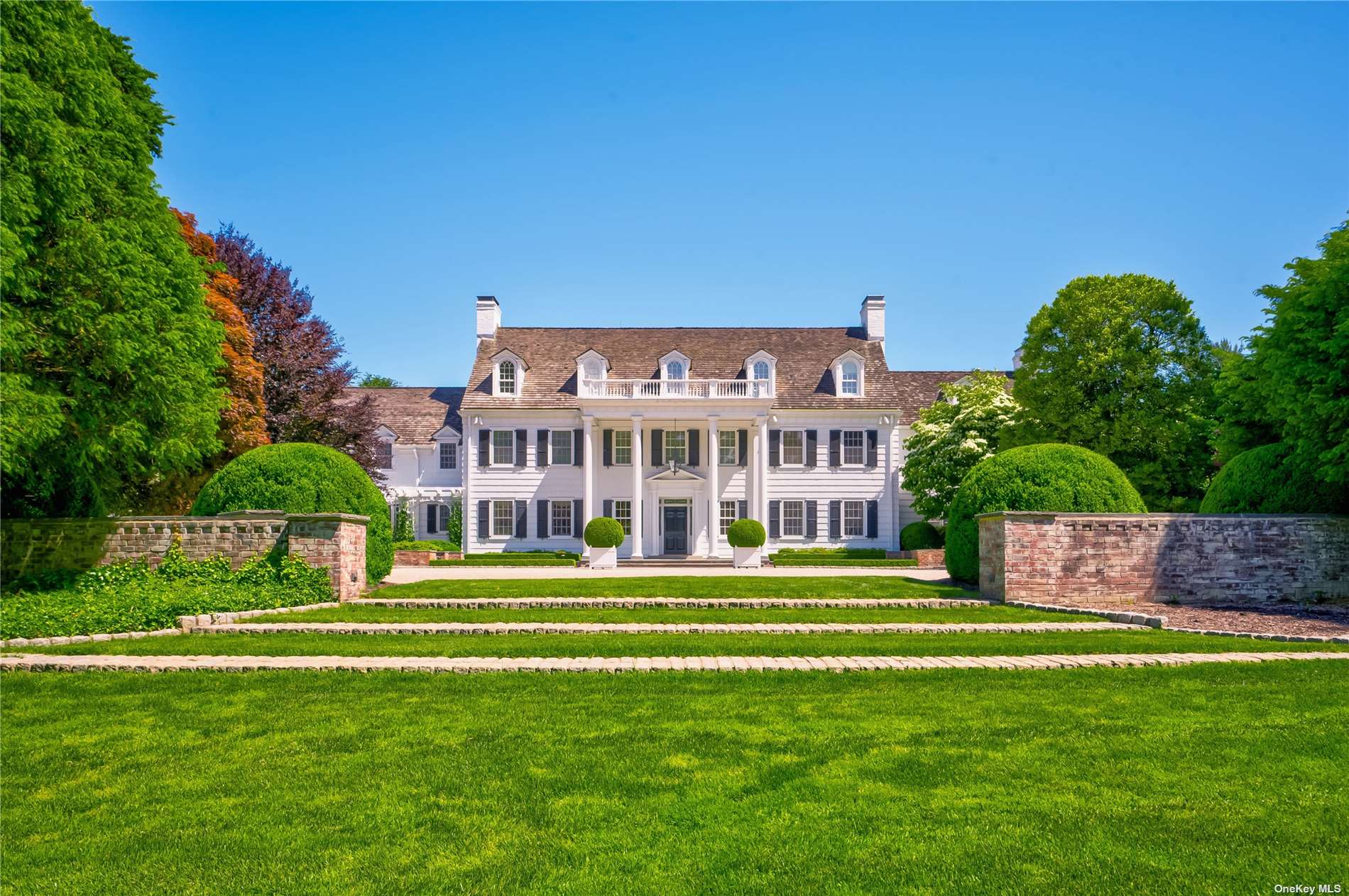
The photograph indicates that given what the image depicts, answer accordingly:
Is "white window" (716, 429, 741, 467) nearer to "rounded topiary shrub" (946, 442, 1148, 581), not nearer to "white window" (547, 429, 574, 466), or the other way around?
"white window" (547, 429, 574, 466)

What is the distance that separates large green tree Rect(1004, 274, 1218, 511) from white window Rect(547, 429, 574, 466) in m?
17.8

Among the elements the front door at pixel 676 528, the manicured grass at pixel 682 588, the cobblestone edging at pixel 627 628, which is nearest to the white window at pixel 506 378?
the front door at pixel 676 528

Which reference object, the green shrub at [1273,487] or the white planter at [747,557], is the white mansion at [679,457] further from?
the green shrub at [1273,487]

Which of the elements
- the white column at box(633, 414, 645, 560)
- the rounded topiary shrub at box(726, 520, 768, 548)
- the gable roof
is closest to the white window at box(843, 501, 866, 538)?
the gable roof

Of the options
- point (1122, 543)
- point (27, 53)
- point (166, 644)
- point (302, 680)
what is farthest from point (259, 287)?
point (1122, 543)

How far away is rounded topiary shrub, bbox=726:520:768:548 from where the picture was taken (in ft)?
101

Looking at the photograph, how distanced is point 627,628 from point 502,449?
25.1m

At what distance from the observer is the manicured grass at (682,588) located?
17906 millimetres

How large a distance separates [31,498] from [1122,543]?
20.7 metres

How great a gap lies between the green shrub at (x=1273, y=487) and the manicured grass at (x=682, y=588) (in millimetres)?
5679

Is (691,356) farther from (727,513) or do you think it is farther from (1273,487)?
(1273,487)

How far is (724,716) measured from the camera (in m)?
7.20

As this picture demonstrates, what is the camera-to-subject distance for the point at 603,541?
31.3 m

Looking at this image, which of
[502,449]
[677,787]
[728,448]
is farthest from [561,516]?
[677,787]
